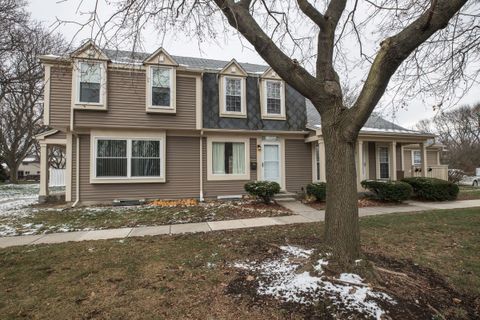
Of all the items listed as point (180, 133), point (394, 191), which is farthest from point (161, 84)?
point (394, 191)

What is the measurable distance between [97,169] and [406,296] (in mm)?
10855

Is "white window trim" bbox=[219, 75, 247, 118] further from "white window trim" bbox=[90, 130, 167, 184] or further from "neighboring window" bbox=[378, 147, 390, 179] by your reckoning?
"neighboring window" bbox=[378, 147, 390, 179]

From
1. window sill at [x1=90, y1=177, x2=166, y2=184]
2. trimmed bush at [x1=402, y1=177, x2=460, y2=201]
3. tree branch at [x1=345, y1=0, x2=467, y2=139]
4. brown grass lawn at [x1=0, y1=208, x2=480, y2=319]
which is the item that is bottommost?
brown grass lawn at [x1=0, y1=208, x2=480, y2=319]

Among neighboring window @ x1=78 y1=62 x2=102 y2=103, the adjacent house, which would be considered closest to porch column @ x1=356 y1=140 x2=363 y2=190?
the adjacent house

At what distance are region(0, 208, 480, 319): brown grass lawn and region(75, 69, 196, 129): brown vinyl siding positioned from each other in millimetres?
6107

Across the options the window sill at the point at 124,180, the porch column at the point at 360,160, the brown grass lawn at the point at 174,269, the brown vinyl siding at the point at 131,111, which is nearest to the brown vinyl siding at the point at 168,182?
the window sill at the point at 124,180

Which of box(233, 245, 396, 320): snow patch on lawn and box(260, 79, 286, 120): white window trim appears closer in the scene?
box(233, 245, 396, 320): snow patch on lawn

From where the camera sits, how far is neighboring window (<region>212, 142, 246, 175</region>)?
1200 cm

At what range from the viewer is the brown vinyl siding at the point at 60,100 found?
1002 cm

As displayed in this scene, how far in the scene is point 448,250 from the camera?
4723 millimetres

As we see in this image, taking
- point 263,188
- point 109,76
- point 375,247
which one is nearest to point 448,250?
point 375,247

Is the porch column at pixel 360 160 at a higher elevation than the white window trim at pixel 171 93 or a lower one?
lower

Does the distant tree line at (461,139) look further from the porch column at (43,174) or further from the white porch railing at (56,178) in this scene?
the white porch railing at (56,178)

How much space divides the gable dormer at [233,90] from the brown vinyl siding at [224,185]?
1.56 m
